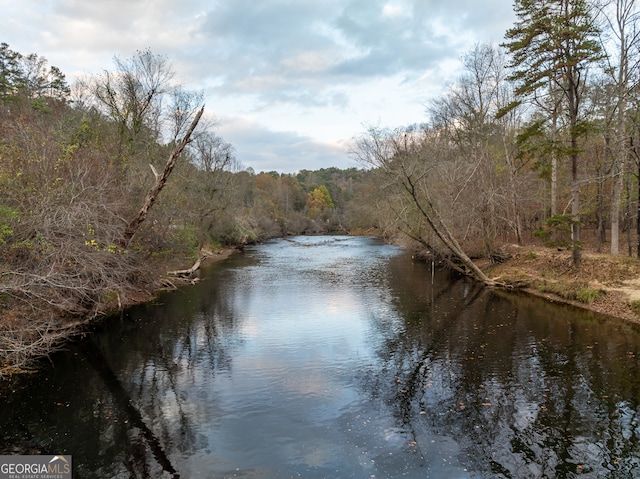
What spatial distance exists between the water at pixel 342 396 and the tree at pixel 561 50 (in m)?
7.94

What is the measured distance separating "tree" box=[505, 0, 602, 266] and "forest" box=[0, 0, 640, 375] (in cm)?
8

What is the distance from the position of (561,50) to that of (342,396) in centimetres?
1768

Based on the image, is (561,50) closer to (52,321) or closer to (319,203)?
(52,321)

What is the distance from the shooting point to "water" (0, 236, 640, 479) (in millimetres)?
6879

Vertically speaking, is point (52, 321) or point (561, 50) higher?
point (561, 50)

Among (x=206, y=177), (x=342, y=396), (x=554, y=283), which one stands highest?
(x=206, y=177)

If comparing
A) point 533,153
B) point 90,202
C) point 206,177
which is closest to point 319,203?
point 206,177

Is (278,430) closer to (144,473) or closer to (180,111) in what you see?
(144,473)

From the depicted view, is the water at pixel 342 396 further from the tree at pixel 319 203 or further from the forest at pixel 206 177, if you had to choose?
the tree at pixel 319 203

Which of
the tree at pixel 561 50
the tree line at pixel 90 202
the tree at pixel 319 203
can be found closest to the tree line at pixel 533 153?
the tree at pixel 561 50

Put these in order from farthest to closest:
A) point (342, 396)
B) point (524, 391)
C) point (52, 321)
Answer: point (52, 321) < point (342, 396) < point (524, 391)

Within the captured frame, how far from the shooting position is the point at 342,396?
9.36 m

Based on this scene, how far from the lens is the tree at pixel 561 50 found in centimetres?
1703

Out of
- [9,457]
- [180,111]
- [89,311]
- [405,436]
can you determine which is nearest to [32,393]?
[9,457]
